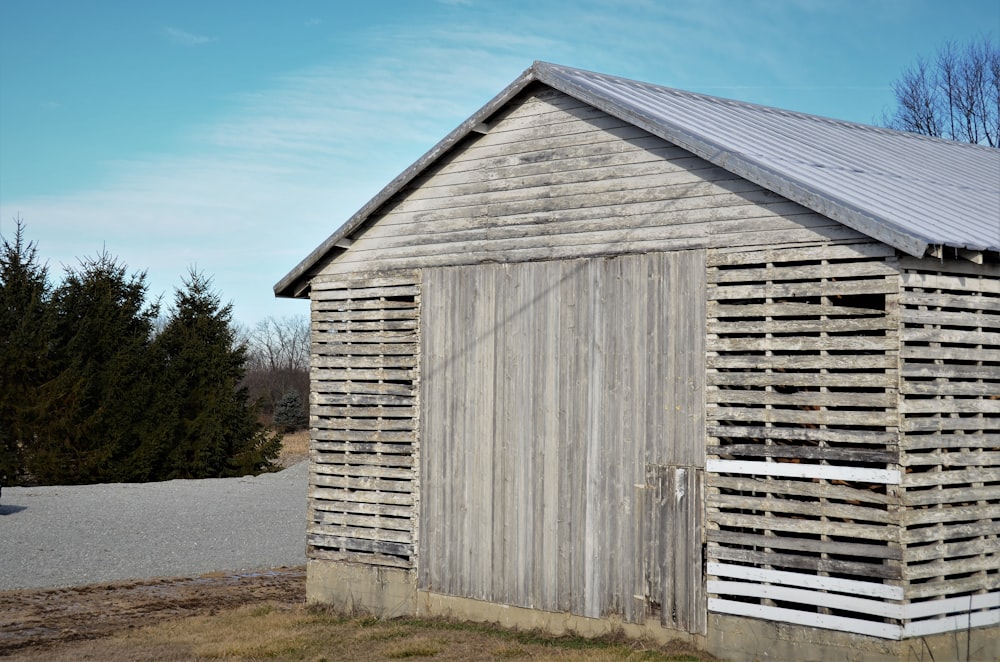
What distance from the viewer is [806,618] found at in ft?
32.8

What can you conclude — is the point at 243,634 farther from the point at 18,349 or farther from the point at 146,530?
the point at 18,349

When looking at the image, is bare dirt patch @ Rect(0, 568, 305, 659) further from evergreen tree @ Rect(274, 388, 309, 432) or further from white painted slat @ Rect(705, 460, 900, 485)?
evergreen tree @ Rect(274, 388, 309, 432)

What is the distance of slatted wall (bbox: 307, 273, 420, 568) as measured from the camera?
45.0 feet

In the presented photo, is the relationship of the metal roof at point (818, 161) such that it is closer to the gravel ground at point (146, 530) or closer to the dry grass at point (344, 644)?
the dry grass at point (344, 644)

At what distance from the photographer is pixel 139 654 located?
1191cm

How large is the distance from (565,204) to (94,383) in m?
21.8

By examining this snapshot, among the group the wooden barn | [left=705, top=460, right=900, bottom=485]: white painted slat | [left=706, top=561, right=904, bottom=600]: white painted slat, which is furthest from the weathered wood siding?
[left=706, top=561, right=904, bottom=600]: white painted slat

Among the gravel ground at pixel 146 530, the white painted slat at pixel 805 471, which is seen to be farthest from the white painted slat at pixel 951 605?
the gravel ground at pixel 146 530

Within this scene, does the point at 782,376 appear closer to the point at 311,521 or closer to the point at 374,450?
the point at 374,450

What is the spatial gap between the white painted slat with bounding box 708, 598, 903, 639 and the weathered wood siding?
3.31 metres

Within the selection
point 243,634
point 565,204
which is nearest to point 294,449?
point 243,634

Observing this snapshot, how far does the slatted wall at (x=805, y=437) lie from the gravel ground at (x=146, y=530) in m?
11.4

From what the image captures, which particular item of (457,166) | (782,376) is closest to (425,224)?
(457,166)

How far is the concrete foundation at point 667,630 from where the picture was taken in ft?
31.8
